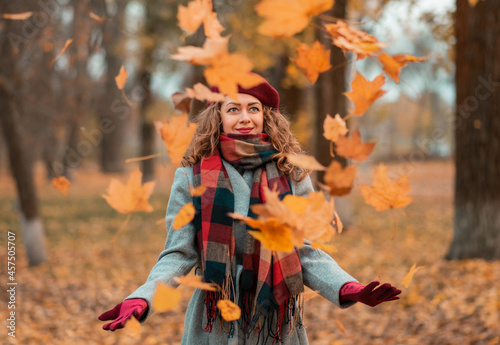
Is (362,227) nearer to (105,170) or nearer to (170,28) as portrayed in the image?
(170,28)

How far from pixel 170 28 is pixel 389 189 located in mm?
13427

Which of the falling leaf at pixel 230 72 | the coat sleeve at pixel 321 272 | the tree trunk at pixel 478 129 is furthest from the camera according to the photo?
the tree trunk at pixel 478 129

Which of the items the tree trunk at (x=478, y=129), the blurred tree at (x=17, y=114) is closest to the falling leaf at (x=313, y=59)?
the tree trunk at (x=478, y=129)

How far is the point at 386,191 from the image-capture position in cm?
155

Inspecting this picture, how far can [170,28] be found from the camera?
45.7 ft

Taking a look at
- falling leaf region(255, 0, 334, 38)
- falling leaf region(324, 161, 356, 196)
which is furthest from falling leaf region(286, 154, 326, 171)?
falling leaf region(255, 0, 334, 38)

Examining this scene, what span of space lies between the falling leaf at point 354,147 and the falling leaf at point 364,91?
11 cm

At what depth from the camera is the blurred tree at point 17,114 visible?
242 inches

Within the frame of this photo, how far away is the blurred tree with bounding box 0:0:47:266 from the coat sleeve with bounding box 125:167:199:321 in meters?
5.21

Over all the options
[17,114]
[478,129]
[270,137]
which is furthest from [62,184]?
[17,114]

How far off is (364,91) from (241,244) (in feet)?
2.43

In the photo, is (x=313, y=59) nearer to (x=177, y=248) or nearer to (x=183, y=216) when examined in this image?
(x=183, y=216)

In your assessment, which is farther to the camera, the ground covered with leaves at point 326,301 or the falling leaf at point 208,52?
the ground covered with leaves at point 326,301

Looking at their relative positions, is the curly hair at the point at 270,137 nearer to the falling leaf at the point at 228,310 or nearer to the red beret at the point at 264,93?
the red beret at the point at 264,93
